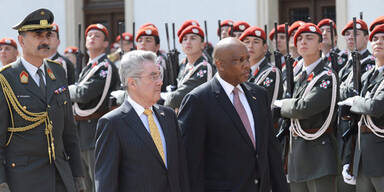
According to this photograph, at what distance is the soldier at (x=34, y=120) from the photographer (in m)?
4.96

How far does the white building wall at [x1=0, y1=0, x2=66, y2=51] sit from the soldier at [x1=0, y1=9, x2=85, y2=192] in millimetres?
8390

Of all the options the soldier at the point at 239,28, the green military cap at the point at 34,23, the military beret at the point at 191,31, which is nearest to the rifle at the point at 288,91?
the military beret at the point at 191,31

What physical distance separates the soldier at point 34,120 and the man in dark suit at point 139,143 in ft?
3.87

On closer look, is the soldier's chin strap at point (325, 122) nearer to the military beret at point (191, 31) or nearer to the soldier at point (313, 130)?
the soldier at point (313, 130)

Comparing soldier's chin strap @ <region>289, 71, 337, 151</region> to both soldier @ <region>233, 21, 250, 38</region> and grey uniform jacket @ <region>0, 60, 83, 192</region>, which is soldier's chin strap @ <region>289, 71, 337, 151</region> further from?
soldier @ <region>233, 21, 250, 38</region>

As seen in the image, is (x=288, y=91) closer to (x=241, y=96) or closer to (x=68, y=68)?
(x=241, y=96)

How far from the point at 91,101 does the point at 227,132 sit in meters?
4.48

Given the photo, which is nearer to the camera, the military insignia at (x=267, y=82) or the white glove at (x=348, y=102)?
the white glove at (x=348, y=102)

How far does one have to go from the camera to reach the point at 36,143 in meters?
5.03

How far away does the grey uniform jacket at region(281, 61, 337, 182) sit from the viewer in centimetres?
630

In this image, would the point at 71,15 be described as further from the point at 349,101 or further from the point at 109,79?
the point at 349,101

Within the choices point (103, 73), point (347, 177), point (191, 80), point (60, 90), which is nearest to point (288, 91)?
point (347, 177)

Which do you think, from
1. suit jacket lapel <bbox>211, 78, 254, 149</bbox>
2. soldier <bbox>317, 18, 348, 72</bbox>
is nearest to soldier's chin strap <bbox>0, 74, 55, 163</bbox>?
suit jacket lapel <bbox>211, 78, 254, 149</bbox>

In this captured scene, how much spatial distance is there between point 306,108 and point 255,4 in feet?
16.9
